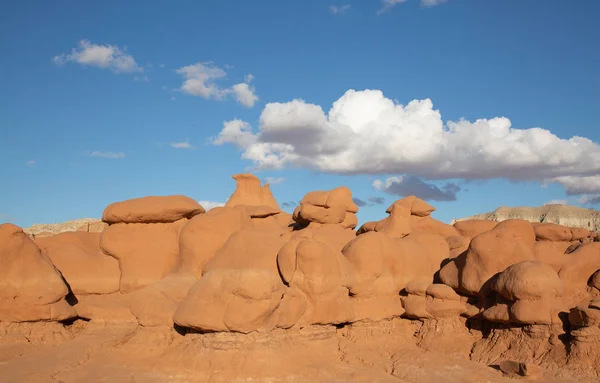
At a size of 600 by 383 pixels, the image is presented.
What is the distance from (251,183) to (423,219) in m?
9.88

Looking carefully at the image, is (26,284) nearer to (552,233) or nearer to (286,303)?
(286,303)

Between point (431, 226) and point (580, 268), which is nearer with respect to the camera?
point (580, 268)

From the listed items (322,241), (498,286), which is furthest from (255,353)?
(498,286)

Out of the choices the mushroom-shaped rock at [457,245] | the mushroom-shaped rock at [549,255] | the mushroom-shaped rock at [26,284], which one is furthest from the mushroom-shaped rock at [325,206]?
the mushroom-shaped rock at [26,284]

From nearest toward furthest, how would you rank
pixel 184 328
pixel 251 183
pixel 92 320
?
pixel 184 328 → pixel 92 320 → pixel 251 183

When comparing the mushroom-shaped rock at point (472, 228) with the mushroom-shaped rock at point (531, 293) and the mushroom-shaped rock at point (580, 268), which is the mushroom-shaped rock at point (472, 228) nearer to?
the mushroom-shaped rock at point (580, 268)

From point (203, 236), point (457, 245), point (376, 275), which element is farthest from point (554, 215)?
point (203, 236)

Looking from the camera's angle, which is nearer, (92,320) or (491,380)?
(491,380)

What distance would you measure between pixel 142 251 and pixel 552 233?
9.48 m

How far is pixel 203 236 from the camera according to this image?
12.6m

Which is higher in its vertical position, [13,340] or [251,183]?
[251,183]

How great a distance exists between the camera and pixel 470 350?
1208cm

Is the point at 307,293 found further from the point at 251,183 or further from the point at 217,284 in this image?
the point at 251,183

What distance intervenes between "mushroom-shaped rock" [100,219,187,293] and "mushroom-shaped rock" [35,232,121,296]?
0.65 ft
